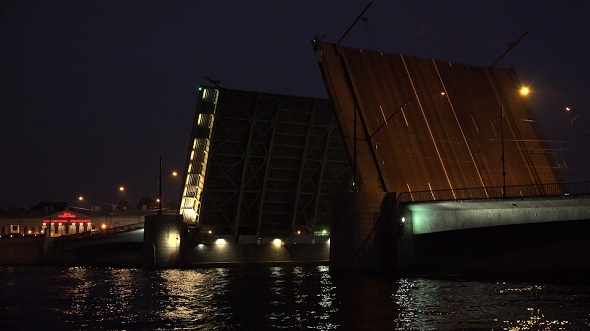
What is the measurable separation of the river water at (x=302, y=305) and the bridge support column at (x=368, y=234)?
3.62ft

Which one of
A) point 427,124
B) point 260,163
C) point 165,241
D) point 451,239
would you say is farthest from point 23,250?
point 451,239

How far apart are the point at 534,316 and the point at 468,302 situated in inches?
171

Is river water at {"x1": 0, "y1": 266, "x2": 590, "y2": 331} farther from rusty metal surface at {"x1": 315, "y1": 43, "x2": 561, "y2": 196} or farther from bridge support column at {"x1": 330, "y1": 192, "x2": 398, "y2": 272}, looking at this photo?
rusty metal surface at {"x1": 315, "y1": 43, "x2": 561, "y2": 196}

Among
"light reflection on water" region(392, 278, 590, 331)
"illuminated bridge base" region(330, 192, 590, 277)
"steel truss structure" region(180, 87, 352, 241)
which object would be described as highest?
"steel truss structure" region(180, 87, 352, 241)

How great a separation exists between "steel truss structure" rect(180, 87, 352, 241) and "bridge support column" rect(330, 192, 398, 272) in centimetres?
1185

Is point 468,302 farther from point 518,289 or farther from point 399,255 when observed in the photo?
point 399,255

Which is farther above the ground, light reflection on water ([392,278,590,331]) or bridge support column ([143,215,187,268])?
bridge support column ([143,215,187,268])

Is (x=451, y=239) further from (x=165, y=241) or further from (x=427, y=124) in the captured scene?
(x=165, y=241)

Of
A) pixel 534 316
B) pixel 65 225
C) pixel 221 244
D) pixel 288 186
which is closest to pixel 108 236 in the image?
pixel 221 244

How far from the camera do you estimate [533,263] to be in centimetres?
3809

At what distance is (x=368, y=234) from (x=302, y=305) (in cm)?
1323

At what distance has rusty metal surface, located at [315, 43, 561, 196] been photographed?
42438 mm

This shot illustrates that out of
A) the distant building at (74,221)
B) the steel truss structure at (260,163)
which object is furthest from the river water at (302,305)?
the distant building at (74,221)

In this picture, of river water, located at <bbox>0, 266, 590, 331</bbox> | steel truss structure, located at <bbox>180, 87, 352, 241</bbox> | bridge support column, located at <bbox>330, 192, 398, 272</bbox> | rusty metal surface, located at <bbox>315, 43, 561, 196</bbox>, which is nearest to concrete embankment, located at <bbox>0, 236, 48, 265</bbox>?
steel truss structure, located at <bbox>180, 87, 352, 241</bbox>
